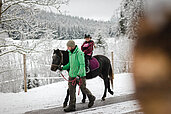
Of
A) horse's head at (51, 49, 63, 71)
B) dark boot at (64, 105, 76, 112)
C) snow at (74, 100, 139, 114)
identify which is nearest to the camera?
snow at (74, 100, 139, 114)

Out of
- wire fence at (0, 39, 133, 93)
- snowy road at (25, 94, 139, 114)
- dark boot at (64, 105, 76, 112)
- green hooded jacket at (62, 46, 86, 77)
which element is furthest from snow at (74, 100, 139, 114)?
wire fence at (0, 39, 133, 93)

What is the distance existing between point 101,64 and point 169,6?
5.98 meters

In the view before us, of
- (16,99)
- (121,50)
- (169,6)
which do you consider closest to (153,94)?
(169,6)

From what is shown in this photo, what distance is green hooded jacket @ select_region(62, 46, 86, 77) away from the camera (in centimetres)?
471

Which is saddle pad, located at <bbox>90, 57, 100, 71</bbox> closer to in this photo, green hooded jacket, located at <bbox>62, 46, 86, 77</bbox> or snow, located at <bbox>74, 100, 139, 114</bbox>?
green hooded jacket, located at <bbox>62, 46, 86, 77</bbox>

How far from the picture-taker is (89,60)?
590 cm

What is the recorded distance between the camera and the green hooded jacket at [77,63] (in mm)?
4715

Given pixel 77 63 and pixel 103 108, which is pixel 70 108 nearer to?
pixel 103 108

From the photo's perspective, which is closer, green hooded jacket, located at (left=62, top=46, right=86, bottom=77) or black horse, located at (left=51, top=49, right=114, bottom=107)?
green hooded jacket, located at (left=62, top=46, right=86, bottom=77)

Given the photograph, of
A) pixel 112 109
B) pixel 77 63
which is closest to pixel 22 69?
pixel 77 63

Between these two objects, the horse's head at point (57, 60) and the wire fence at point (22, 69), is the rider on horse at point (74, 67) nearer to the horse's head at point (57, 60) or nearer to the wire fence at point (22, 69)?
the horse's head at point (57, 60)

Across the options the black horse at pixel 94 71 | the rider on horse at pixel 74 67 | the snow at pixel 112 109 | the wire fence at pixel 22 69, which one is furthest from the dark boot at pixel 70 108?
the wire fence at pixel 22 69

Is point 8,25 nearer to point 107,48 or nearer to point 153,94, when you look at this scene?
point 153,94

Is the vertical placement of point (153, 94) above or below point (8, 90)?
above
